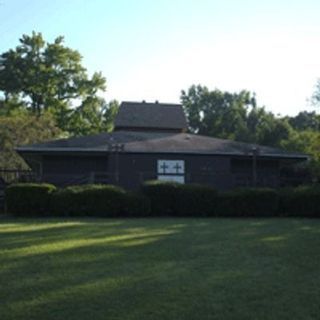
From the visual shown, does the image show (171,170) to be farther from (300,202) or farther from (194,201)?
(300,202)

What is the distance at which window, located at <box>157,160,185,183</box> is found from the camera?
2652cm

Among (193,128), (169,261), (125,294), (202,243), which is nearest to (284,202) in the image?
(202,243)

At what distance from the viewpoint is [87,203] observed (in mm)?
19062

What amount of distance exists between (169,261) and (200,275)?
1.05 meters

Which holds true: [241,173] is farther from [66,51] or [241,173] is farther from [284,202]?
[66,51]

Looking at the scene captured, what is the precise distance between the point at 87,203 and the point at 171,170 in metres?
8.37

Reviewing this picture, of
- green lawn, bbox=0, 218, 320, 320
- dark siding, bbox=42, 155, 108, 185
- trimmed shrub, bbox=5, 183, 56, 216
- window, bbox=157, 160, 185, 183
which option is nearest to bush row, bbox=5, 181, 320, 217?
trimmed shrub, bbox=5, 183, 56, 216

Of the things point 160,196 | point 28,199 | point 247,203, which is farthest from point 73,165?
point 247,203

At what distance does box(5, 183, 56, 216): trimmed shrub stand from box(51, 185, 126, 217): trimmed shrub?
1.00 ft

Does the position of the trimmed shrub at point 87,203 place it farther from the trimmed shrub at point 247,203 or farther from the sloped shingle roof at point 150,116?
the sloped shingle roof at point 150,116

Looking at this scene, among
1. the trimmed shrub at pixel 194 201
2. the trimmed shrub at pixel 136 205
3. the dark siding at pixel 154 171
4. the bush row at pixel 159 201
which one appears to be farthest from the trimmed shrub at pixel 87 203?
the dark siding at pixel 154 171

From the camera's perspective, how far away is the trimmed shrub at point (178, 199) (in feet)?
65.0

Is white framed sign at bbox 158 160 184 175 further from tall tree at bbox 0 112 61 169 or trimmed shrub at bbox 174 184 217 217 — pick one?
tall tree at bbox 0 112 61 169

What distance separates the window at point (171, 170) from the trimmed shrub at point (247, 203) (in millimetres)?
6666
